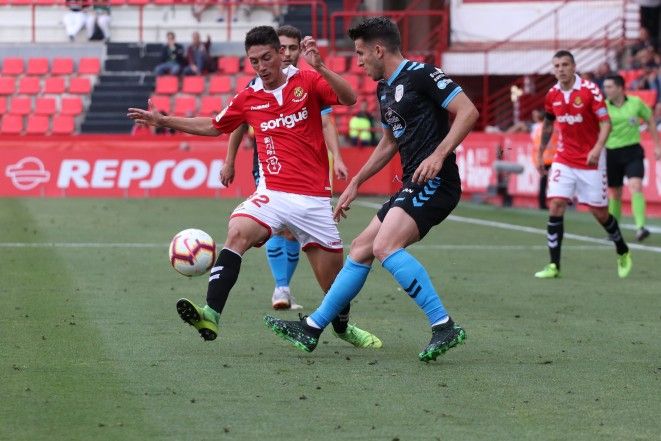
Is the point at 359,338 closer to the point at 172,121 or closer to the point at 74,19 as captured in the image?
the point at 172,121

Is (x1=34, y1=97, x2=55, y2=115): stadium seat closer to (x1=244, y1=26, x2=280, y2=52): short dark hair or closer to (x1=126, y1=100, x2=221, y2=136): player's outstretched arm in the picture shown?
(x1=126, y1=100, x2=221, y2=136): player's outstretched arm

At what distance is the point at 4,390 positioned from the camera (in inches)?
287

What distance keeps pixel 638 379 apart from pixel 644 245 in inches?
405

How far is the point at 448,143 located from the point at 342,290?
3.63ft

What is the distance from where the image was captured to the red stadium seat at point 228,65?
35.4 m

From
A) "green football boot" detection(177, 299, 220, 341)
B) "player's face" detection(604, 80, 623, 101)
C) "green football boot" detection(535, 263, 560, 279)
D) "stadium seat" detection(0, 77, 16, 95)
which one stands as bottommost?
"green football boot" detection(535, 263, 560, 279)

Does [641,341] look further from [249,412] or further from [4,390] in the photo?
[4,390]

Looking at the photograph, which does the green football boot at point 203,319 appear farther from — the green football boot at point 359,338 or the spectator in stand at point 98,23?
the spectator in stand at point 98,23

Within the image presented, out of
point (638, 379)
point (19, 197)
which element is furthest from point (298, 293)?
point (19, 197)

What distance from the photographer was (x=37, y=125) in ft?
113

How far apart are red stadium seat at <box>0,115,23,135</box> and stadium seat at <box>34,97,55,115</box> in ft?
2.18

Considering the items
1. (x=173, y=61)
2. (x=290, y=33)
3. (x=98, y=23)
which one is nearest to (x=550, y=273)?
(x=290, y=33)

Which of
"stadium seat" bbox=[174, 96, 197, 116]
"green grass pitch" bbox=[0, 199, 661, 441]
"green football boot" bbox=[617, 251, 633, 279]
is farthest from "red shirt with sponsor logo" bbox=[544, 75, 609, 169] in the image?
"stadium seat" bbox=[174, 96, 197, 116]

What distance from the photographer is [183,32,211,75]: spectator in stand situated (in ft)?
116
